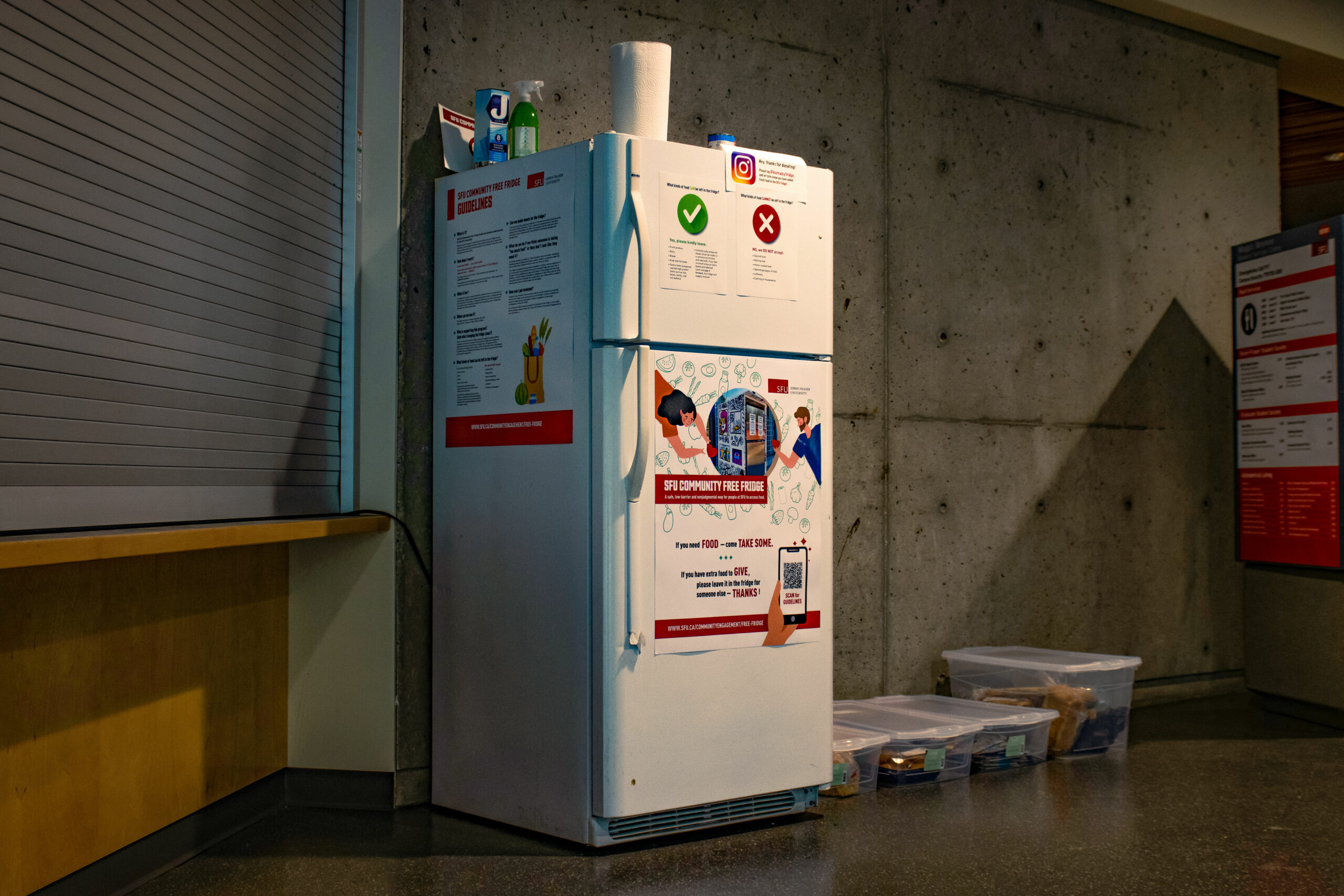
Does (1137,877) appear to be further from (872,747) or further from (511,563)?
(511,563)

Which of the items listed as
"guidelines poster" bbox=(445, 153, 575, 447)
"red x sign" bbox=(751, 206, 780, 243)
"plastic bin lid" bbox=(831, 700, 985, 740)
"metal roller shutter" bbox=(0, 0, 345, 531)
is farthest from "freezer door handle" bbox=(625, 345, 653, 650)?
"plastic bin lid" bbox=(831, 700, 985, 740)

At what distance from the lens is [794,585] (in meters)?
2.94

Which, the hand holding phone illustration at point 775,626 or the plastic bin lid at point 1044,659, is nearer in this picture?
the hand holding phone illustration at point 775,626

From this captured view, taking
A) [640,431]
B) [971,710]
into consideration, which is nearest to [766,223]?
[640,431]

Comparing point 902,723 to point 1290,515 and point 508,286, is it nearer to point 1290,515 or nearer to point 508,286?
point 508,286

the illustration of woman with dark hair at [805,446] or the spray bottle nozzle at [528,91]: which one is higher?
the spray bottle nozzle at [528,91]

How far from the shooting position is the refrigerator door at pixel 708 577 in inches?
105

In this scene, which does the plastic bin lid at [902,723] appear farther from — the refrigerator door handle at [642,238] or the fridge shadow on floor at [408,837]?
the refrigerator door handle at [642,238]

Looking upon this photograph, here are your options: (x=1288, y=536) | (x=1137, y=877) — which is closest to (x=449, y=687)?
(x=1137, y=877)

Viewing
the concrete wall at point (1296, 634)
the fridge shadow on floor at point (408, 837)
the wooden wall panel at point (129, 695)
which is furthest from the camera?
the concrete wall at point (1296, 634)

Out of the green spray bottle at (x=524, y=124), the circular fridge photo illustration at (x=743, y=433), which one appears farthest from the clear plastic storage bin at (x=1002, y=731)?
the green spray bottle at (x=524, y=124)

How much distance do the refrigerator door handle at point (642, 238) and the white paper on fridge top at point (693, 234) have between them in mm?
52

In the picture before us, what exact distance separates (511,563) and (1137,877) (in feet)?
5.57

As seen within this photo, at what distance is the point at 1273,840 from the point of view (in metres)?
2.75
